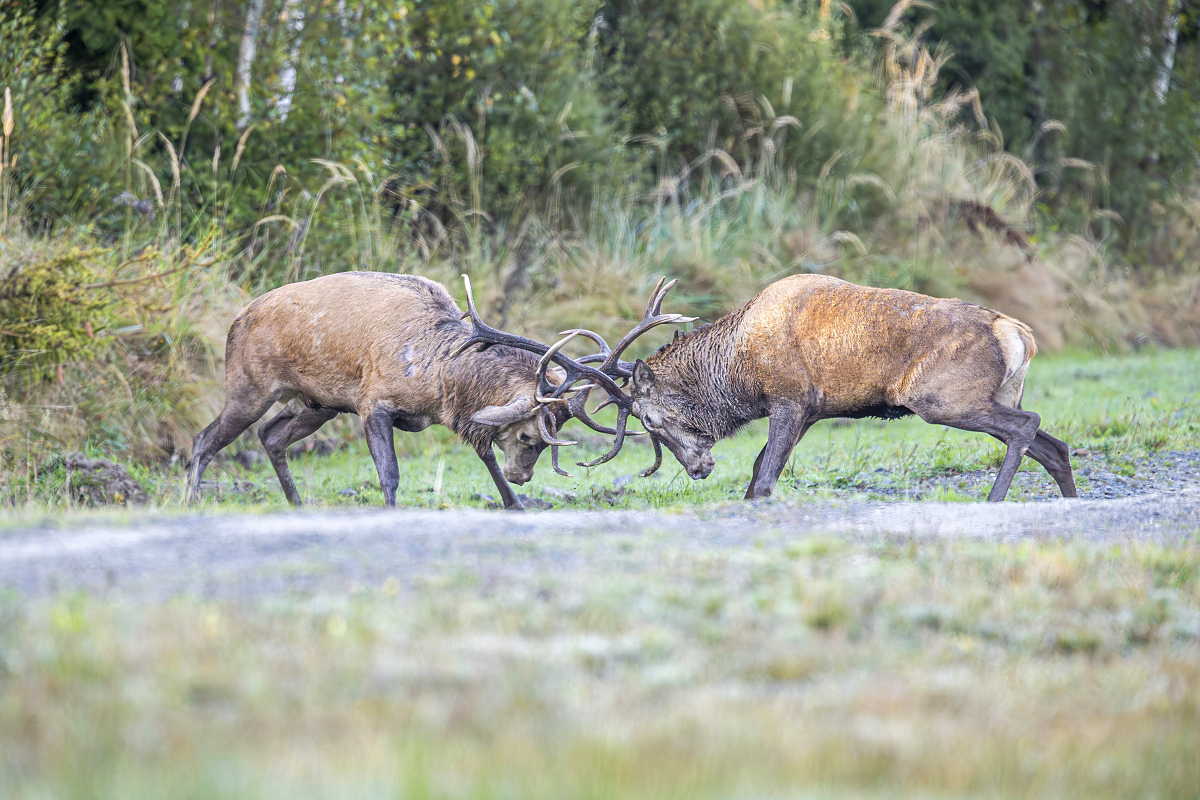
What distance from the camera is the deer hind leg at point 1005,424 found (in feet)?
27.2

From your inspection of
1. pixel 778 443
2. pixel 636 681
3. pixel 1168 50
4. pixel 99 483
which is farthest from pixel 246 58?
pixel 1168 50

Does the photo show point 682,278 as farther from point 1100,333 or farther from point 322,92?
point 1100,333

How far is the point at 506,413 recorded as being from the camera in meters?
8.64

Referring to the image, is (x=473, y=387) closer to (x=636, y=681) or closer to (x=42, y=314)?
(x=42, y=314)

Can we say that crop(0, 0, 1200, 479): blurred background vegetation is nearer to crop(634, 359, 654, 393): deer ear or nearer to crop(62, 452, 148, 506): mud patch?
crop(62, 452, 148, 506): mud patch

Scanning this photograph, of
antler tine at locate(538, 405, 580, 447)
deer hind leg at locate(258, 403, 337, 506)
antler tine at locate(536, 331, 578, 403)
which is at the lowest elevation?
deer hind leg at locate(258, 403, 337, 506)

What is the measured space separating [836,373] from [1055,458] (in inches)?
62.7

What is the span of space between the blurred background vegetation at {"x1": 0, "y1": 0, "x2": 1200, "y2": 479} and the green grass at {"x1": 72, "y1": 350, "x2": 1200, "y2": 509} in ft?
4.59

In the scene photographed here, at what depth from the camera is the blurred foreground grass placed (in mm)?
3020

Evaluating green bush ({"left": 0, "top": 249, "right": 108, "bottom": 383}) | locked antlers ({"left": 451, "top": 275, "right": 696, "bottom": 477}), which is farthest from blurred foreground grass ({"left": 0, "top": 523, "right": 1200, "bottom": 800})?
green bush ({"left": 0, "top": 249, "right": 108, "bottom": 383})

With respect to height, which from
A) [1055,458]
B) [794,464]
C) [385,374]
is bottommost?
[794,464]

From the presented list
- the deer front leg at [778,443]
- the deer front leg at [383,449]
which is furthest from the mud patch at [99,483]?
the deer front leg at [778,443]

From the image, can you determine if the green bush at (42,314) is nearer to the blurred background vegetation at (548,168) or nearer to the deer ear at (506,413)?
the blurred background vegetation at (548,168)

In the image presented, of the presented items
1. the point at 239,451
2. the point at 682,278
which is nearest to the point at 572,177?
the point at 682,278
